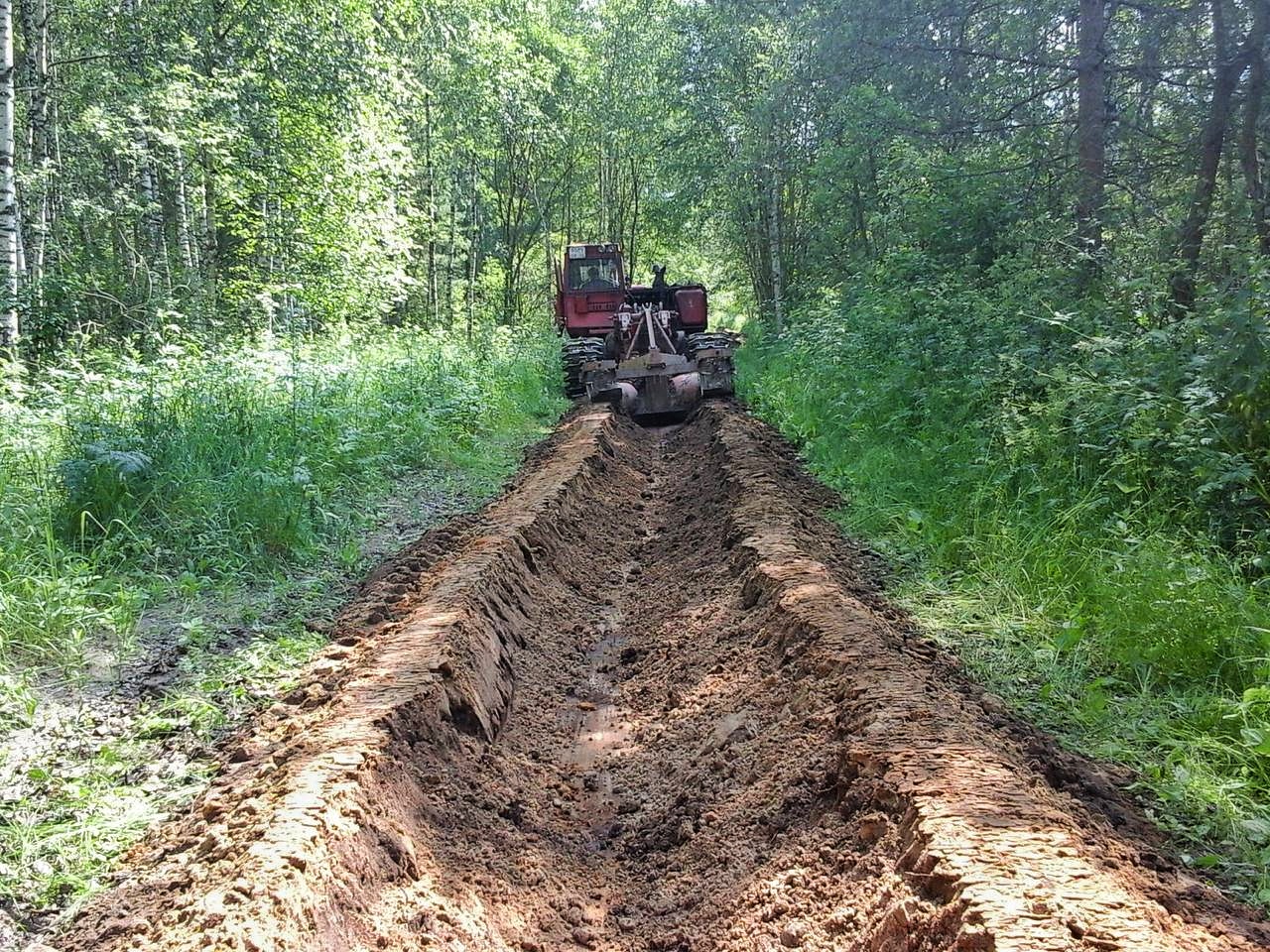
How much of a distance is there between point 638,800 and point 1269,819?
7.57ft

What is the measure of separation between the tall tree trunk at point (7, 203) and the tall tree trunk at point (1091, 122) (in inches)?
421

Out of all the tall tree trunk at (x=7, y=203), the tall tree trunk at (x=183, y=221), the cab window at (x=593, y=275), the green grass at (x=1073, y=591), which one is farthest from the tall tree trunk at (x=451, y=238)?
the green grass at (x=1073, y=591)

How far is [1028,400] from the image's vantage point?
6.72 metres

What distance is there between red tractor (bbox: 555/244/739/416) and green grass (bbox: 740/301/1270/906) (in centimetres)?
560

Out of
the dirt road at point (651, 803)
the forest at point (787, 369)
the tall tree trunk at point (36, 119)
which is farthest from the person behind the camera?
the tall tree trunk at point (36, 119)

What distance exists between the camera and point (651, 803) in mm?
3783

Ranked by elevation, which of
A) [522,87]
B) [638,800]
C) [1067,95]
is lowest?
[638,800]

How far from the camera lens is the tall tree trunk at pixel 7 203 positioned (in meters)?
8.87

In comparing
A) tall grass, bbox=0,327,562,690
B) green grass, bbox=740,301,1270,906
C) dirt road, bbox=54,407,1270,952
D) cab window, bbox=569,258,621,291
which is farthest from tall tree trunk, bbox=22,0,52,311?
green grass, bbox=740,301,1270,906

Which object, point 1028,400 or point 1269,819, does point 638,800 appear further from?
point 1028,400

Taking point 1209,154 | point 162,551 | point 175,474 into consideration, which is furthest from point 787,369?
point 162,551

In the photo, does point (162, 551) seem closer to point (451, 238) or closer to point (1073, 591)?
point (1073, 591)

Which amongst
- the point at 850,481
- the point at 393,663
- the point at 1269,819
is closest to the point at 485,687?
the point at 393,663

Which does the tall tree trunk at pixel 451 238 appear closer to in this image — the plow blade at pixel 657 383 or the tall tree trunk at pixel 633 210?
the tall tree trunk at pixel 633 210
